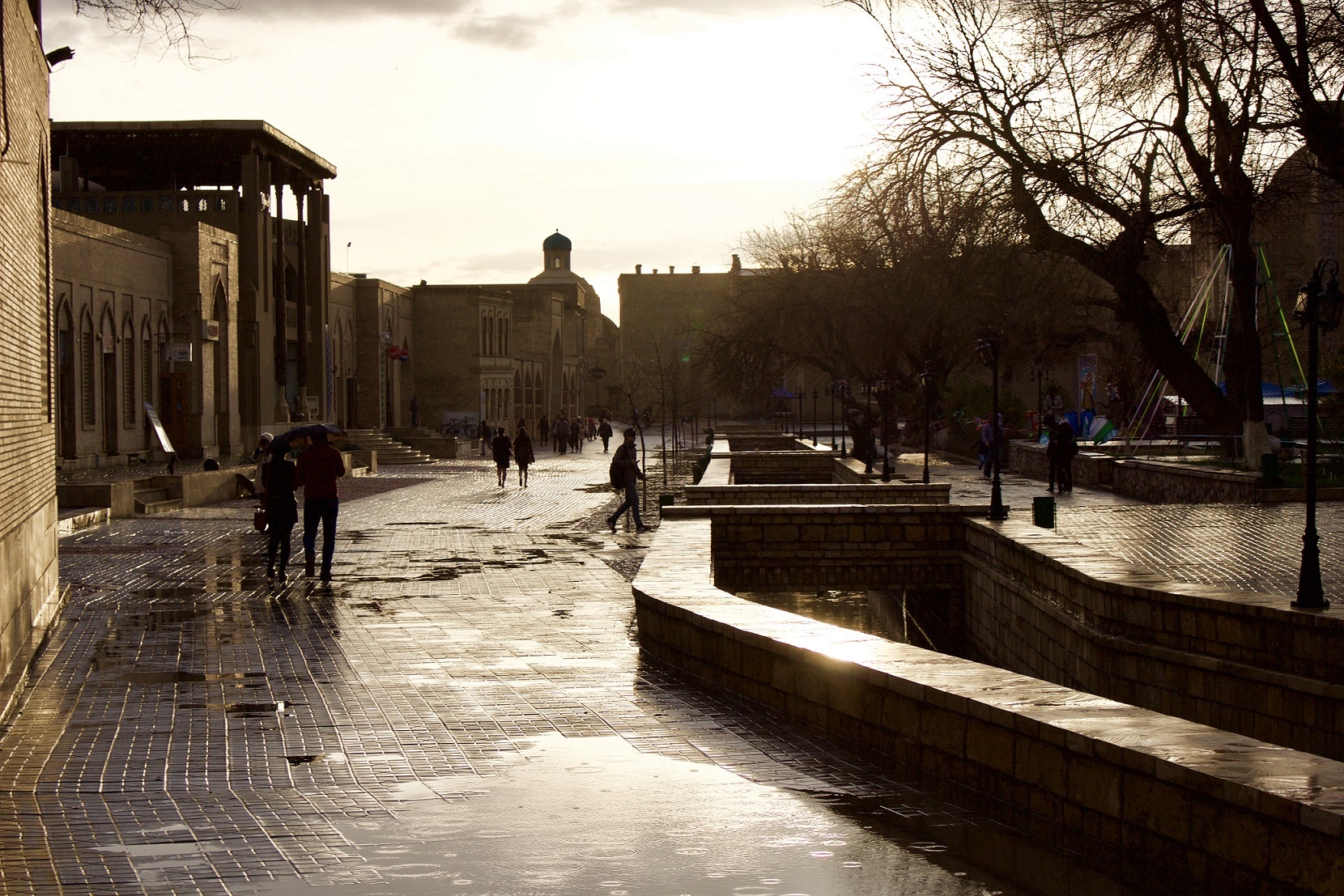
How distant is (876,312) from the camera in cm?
3975

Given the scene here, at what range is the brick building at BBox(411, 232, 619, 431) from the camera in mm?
70938

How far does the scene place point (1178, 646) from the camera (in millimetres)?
10492

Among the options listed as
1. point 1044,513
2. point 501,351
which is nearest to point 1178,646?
point 1044,513

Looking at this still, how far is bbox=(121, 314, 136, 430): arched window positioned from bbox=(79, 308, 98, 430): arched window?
173cm

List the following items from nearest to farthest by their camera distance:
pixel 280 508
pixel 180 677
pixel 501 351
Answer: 1. pixel 180 677
2. pixel 280 508
3. pixel 501 351

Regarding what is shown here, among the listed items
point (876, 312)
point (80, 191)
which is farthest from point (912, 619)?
point (80, 191)

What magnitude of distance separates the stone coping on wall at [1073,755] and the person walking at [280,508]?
25.9ft

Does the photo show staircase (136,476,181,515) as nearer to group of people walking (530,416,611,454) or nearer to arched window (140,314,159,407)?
arched window (140,314,159,407)

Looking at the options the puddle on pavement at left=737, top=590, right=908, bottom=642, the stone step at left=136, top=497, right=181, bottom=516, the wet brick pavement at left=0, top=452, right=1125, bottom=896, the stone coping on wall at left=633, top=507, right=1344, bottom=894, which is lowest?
the puddle on pavement at left=737, top=590, right=908, bottom=642

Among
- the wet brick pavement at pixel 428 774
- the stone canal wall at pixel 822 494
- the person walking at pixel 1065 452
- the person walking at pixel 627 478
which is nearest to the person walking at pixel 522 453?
the person walking at pixel 627 478

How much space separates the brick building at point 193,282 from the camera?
3253 centimetres

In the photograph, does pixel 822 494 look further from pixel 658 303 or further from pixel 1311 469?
pixel 658 303

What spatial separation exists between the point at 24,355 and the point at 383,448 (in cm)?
3634

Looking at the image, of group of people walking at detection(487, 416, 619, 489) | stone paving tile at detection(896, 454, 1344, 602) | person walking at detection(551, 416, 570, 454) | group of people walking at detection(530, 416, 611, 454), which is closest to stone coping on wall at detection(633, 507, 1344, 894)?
stone paving tile at detection(896, 454, 1344, 602)
